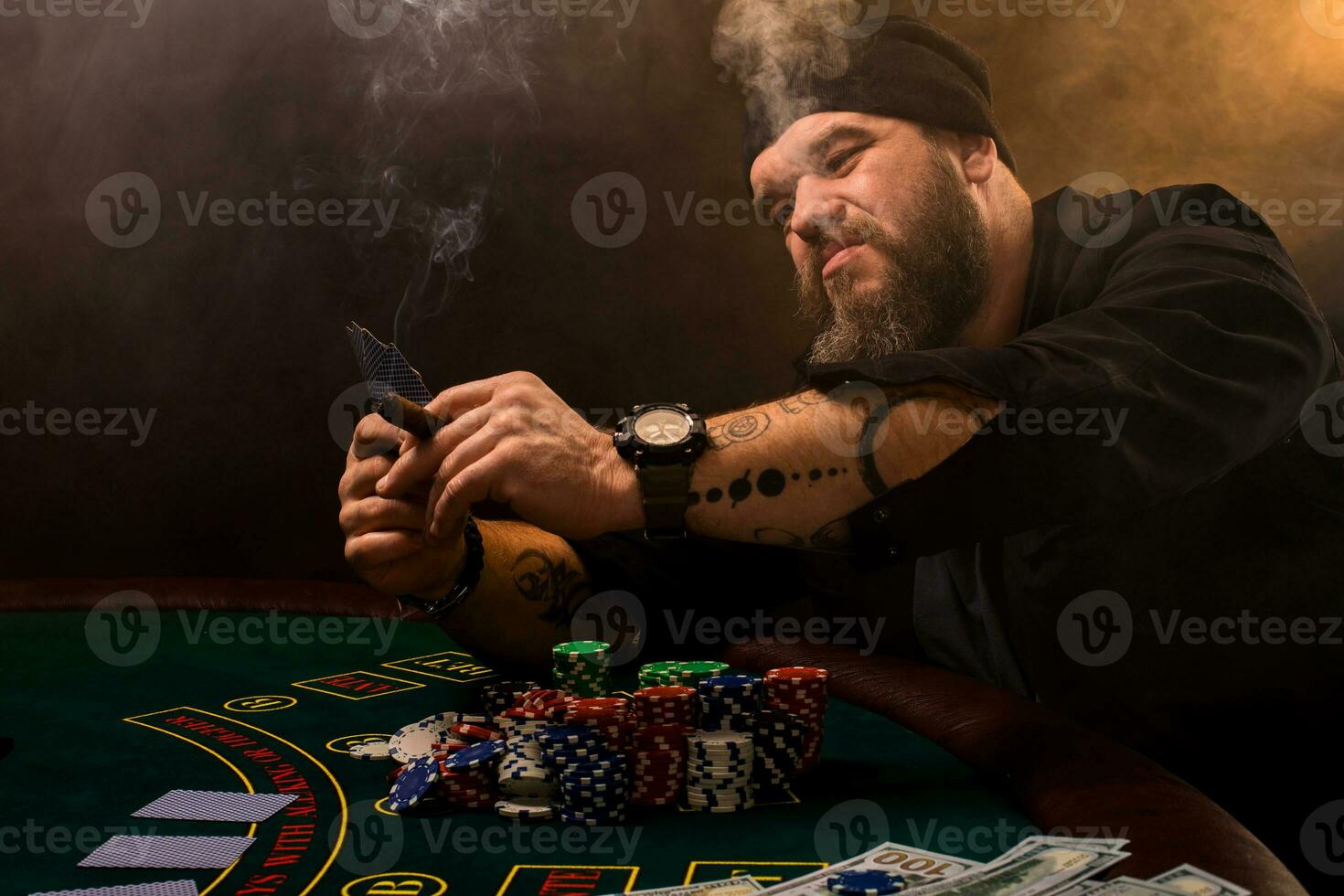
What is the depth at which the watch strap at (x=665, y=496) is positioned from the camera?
5.12ft

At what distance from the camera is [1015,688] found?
2719mm

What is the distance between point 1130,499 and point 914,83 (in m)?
1.70

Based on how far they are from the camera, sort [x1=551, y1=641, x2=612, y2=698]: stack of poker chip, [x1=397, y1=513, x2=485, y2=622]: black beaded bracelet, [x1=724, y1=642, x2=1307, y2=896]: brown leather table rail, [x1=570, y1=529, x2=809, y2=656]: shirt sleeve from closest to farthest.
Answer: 1. [x1=724, y1=642, x2=1307, y2=896]: brown leather table rail
2. [x1=551, y1=641, x2=612, y2=698]: stack of poker chip
3. [x1=397, y1=513, x2=485, y2=622]: black beaded bracelet
4. [x1=570, y1=529, x2=809, y2=656]: shirt sleeve

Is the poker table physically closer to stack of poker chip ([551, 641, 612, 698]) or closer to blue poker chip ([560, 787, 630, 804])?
blue poker chip ([560, 787, 630, 804])

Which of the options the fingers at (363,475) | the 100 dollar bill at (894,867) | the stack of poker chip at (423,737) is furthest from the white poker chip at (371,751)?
the 100 dollar bill at (894,867)

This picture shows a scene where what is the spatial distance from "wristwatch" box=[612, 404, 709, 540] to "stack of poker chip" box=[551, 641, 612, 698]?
36cm

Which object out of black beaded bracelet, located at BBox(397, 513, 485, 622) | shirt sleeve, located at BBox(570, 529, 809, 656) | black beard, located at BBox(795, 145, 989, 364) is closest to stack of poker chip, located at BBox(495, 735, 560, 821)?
black beaded bracelet, located at BBox(397, 513, 485, 622)

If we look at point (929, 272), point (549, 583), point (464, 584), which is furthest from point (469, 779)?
point (929, 272)

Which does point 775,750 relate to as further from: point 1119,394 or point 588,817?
point 1119,394

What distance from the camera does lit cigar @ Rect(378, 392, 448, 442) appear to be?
64.7 inches

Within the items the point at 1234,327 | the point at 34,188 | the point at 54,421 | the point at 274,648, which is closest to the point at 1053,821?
the point at 1234,327

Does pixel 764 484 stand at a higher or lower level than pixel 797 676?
higher

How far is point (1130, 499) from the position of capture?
1.64 meters

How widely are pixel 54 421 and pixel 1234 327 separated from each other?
413 centimetres
